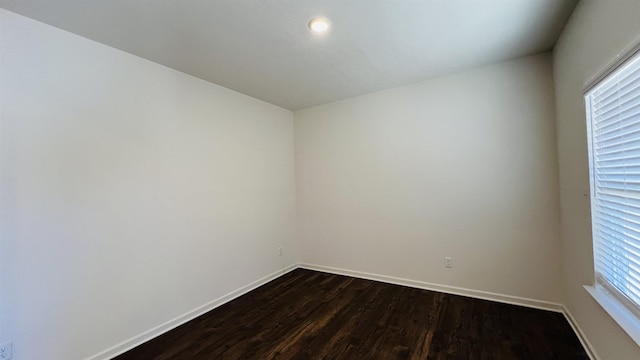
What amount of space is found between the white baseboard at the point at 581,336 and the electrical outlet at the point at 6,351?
386cm

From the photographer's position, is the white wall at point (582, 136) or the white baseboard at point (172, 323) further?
the white baseboard at point (172, 323)

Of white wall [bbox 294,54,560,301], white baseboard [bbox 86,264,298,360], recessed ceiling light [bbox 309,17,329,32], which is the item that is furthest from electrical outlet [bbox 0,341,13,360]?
white wall [bbox 294,54,560,301]

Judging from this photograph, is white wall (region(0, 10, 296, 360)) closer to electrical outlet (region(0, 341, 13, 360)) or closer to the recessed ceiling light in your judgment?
electrical outlet (region(0, 341, 13, 360))

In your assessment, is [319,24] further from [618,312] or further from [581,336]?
[581,336]

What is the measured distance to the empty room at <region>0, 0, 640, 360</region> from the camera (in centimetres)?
175

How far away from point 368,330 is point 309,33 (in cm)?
262

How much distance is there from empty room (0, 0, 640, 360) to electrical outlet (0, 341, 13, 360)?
19mm

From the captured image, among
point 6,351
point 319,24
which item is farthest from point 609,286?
point 6,351

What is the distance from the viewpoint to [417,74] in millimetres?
3043

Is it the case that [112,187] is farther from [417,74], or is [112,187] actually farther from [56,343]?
[417,74]

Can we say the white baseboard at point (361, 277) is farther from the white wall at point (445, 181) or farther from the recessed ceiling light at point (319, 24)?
the recessed ceiling light at point (319, 24)

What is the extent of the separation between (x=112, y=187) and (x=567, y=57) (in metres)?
3.90

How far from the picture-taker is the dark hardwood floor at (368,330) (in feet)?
6.93

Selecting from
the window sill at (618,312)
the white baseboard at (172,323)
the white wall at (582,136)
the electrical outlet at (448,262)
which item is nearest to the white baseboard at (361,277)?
the white baseboard at (172,323)
